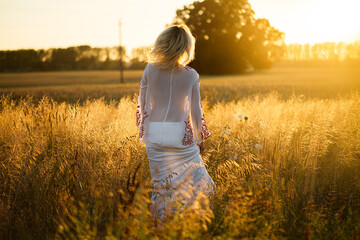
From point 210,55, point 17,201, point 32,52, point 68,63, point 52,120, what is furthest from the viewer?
point 68,63

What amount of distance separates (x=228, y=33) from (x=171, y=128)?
39875 millimetres

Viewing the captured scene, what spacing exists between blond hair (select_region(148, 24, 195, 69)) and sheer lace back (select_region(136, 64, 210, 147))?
99 mm

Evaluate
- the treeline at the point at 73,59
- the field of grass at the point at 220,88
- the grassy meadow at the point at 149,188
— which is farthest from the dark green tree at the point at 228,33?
the grassy meadow at the point at 149,188

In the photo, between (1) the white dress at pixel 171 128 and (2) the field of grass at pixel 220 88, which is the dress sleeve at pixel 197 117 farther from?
(2) the field of grass at pixel 220 88

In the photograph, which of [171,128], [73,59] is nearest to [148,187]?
[171,128]

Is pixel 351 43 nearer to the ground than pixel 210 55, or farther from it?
nearer to the ground

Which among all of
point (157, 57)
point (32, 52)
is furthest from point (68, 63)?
point (157, 57)

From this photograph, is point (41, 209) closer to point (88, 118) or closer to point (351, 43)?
point (88, 118)

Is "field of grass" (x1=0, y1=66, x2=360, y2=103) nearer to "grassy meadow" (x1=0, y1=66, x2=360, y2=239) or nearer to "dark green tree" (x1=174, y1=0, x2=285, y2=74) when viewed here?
"grassy meadow" (x1=0, y1=66, x2=360, y2=239)

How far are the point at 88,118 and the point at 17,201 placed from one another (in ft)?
7.74

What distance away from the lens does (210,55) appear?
3972cm

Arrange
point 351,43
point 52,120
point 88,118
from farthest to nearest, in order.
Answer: point 351,43 < point 88,118 < point 52,120

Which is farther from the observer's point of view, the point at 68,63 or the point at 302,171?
the point at 68,63

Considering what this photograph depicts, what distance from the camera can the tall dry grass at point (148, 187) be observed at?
71.9 inches
